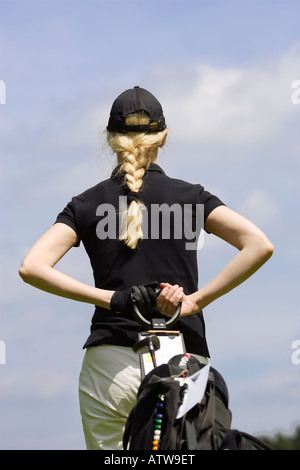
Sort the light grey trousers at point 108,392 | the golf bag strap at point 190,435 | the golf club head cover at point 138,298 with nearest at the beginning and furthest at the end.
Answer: the golf bag strap at point 190,435 → the golf club head cover at point 138,298 → the light grey trousers at point 108,392

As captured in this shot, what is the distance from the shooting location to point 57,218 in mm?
4301

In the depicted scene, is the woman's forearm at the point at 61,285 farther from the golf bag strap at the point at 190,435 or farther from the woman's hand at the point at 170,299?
the golf bag strap at the point at 190,435

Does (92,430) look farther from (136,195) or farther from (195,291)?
(136,195)

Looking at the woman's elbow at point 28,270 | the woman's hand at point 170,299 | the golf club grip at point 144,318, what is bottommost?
the golf club grip at point 144,318

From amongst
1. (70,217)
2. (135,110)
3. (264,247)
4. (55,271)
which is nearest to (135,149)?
(135,110)

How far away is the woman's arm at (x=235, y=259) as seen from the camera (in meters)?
4.02

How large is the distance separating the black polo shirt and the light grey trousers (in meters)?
0.06

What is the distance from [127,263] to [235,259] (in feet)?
1.64

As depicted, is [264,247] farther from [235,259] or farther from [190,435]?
[190,435]

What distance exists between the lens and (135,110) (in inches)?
173

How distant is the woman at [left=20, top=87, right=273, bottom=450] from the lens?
401cm

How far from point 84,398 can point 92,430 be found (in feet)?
0.51

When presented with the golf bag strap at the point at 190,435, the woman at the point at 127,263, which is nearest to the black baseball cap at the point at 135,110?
the woman at the point at 127,263
